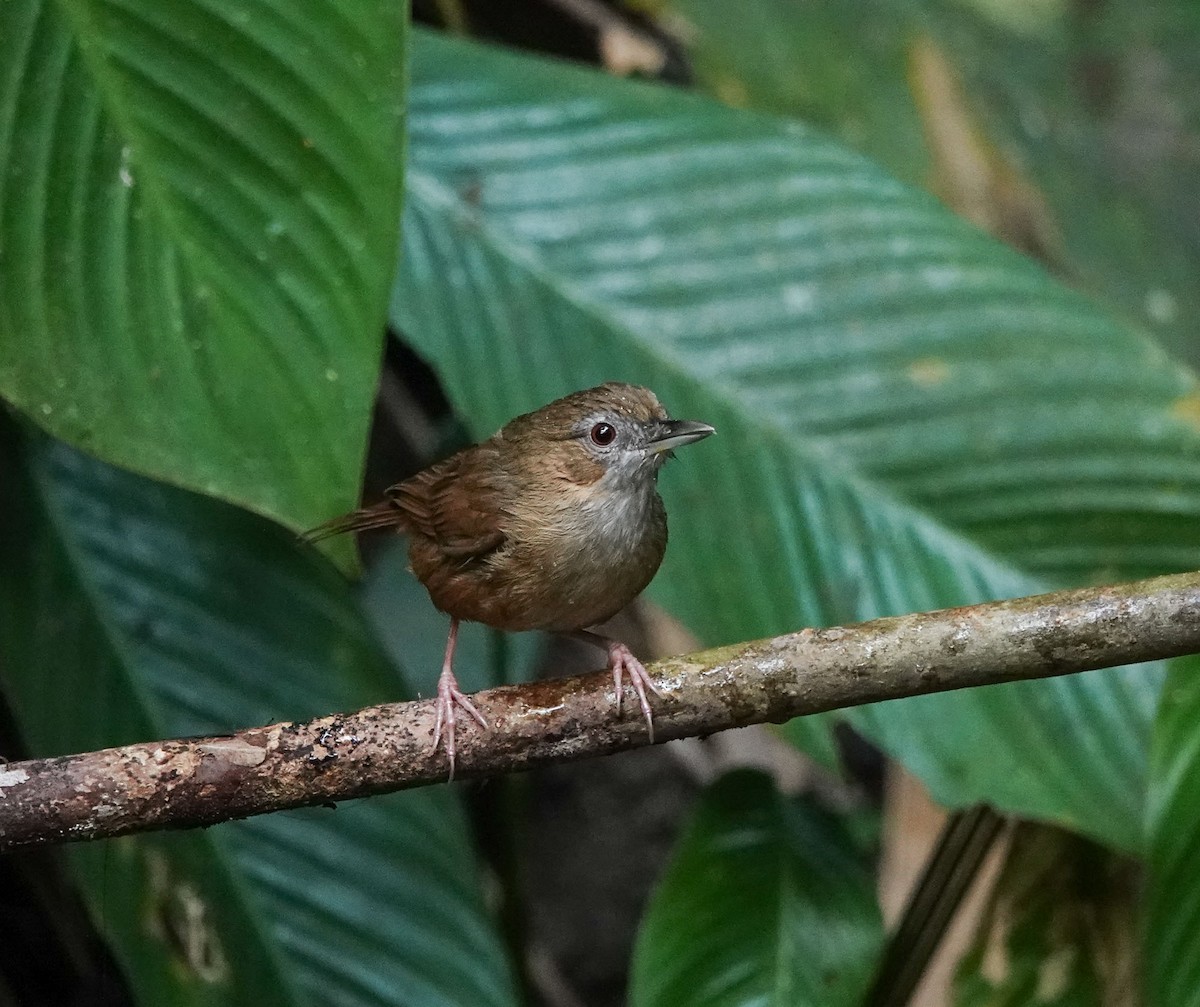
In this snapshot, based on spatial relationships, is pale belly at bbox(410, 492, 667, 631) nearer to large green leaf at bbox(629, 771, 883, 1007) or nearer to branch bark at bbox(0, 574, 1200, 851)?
branch bark at bbox(0, 574, 1200, 851)

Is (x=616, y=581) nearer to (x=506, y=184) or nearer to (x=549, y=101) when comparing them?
(x=506, y=184)

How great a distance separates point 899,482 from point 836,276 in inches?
20.4

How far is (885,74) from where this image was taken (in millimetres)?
3588

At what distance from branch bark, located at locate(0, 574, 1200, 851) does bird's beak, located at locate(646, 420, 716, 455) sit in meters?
0.57

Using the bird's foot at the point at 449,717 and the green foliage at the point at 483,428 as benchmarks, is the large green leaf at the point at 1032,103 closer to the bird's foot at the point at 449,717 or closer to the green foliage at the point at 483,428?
the green foliage at the point at 483,428

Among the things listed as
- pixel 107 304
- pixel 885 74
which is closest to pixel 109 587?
pixel 107 304

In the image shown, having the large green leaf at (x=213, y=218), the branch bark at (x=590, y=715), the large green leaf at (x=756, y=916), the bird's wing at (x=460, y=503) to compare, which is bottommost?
the large green leaf at (x=756, y=916)

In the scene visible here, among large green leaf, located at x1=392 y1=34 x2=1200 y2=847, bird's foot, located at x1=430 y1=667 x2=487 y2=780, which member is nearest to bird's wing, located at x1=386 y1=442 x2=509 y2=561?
large green leaf, located at x1=392 y1=34 x2=1200 y2=847

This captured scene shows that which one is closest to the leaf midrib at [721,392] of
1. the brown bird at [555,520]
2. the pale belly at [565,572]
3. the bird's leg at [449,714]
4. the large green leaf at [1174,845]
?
the brown bird at [555,520]

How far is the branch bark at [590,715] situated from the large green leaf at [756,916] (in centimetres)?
88

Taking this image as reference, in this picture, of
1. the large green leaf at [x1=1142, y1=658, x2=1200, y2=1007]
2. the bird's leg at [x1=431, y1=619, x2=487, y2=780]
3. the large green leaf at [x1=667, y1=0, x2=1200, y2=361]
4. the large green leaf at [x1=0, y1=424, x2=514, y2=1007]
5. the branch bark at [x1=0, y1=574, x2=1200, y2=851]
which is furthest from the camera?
the large green leaf at [x1=667, y1=0, x2=1200, y2=361]

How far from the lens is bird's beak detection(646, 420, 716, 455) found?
7.48ft

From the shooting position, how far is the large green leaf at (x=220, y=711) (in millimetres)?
2418

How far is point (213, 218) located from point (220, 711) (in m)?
1.06
